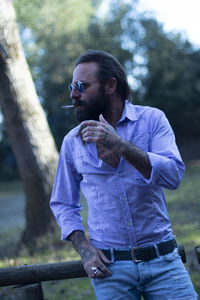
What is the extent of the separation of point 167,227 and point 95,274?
20.2 inches

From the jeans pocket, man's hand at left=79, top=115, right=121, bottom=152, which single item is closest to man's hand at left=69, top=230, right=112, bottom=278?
the jeans pocket

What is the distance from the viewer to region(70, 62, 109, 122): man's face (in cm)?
238

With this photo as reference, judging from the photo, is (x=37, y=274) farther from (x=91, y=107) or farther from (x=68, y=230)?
(x=91, y=107)

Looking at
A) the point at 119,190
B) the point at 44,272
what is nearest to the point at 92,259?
the point at 119,190

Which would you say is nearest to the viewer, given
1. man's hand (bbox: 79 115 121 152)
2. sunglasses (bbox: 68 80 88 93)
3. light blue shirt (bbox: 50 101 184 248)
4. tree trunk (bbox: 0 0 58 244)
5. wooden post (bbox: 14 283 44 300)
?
man's hand (bbox: 79 115 121 152)

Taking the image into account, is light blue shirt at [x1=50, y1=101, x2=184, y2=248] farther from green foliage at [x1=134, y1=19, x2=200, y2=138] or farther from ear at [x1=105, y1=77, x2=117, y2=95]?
green foliage at [x1=134, y1=19, x2=200, y2=138]

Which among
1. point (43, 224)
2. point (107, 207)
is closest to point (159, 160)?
point (107, 207)

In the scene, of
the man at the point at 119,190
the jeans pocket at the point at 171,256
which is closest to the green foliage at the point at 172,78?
the man at the point at 119,190

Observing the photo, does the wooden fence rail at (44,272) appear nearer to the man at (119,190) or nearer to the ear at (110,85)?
the man at (119,190)

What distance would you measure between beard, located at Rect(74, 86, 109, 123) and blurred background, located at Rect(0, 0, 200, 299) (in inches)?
267

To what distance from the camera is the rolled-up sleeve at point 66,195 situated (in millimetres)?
2434

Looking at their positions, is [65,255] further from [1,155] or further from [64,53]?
[1,155]

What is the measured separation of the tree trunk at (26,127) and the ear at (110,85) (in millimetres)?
4285

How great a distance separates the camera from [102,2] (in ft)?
79.7
